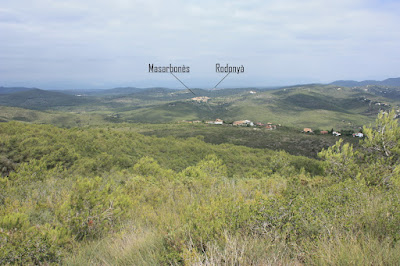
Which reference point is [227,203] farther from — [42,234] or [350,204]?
[42,234]

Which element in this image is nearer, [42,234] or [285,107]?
[42,234]

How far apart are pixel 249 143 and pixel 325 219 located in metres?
52.4

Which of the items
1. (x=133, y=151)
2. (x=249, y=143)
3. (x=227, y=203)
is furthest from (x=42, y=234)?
(x=249, y=143)

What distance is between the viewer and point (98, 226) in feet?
14.5

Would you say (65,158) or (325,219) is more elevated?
(325,219)

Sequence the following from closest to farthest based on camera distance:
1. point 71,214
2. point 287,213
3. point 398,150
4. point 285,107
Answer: point 287,213
point 71,214
point 398,150
point 285,107

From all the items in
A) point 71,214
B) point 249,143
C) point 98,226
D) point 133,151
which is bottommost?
point 249,143

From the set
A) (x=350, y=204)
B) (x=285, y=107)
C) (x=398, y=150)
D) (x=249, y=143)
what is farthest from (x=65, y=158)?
(x=285, y=107)

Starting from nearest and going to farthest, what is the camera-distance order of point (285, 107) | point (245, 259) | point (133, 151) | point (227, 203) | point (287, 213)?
point (245, 259) < point (287, 213) < point (227, 203) < point (133, 151) < point (285, 107)

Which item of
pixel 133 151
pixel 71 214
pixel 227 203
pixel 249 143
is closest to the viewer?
pixel 227 203

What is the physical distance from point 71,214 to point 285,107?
543 feet

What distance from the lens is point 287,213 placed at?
10.6 ft

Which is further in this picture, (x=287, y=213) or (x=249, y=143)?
(x=249, y=143)

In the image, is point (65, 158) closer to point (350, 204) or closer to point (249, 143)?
point (350, 204)
